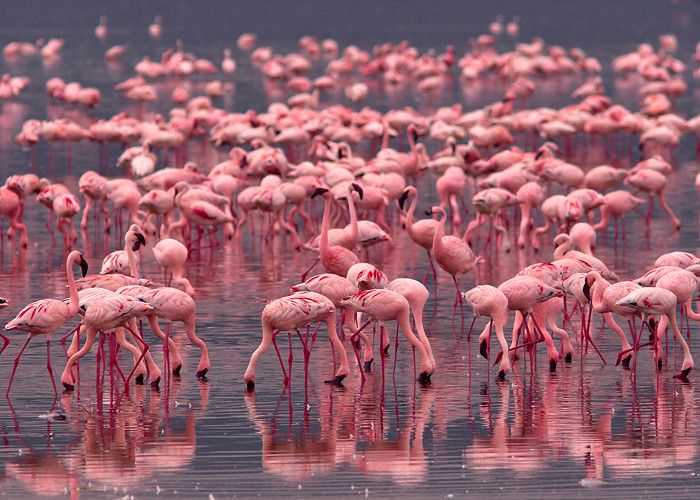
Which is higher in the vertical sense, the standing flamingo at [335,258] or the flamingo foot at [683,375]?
the standing flamingo at [335,258]

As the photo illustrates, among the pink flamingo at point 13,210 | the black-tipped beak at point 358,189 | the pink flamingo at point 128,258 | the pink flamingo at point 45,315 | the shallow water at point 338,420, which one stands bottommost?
the shallow water at point 338,420

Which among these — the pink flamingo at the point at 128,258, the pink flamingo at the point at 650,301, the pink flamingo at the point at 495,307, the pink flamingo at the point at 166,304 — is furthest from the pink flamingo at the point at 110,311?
the pink flamingo at the point at 650,301

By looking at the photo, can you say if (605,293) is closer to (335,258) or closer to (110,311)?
(335,258)

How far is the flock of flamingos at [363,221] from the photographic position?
A: 13.3 m

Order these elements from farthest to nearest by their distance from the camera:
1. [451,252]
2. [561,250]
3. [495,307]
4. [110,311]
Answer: [451,252] → [561,250] → [495,307] → [110,311]

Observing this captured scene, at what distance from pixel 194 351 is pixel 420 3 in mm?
92150

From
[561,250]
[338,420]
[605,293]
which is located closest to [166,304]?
[338,420]

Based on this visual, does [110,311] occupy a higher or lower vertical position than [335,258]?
lower

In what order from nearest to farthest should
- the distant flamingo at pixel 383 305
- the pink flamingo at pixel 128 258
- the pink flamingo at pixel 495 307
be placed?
the distant flamingo at pixel 383 305 → the pink flamingo at pixel 495 307 → the pink flamingo at pixel 128 258

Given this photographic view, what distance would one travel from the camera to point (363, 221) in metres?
17.9

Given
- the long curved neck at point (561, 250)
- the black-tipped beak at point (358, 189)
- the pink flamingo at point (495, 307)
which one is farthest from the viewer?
the black-tipped beak at point (358, 189)

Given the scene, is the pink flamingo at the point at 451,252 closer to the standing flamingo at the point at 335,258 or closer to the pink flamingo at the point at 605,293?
the standing flamingo at the point at 335,258

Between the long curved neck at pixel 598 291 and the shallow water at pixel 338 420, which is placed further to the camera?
the long curved neck at pixel 598 291

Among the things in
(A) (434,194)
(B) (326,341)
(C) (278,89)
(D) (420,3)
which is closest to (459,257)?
(B) (326,341)
